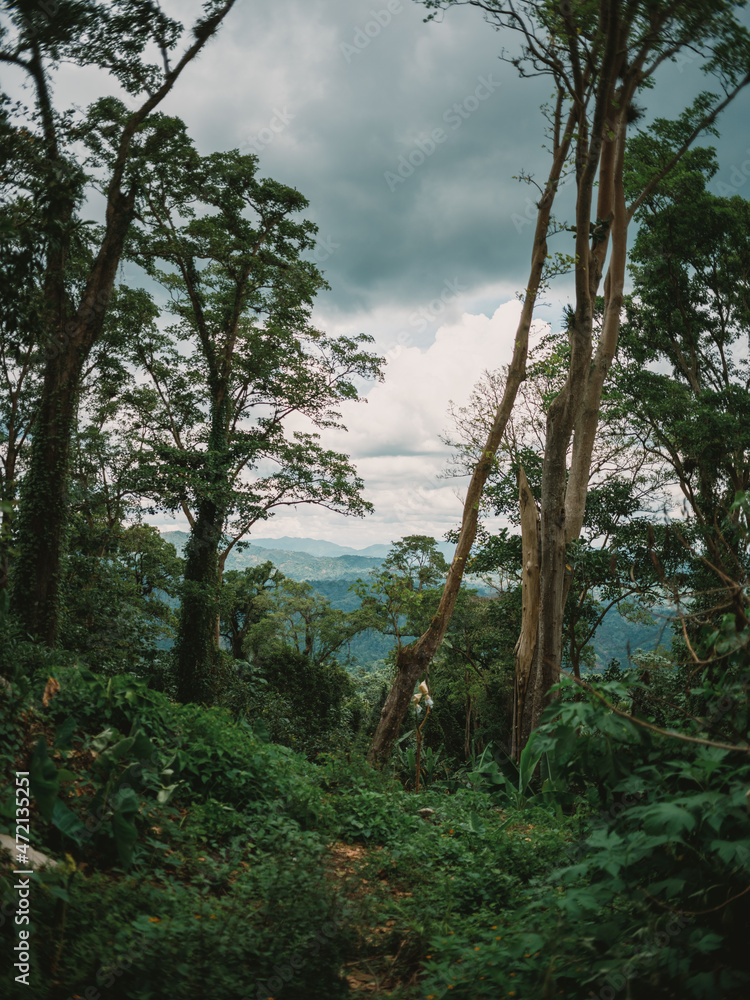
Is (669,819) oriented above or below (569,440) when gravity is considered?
below

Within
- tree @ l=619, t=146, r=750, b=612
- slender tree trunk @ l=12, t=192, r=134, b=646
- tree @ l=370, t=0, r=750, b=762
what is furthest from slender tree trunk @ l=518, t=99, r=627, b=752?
slender tree trunk @ l=12, t=192, r=134, b=646

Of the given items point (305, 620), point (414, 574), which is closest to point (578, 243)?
point (414, 574)

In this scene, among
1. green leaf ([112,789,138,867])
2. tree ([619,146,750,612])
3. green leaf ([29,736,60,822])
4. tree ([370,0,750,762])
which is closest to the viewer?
green leaf ([29,736,60,822])

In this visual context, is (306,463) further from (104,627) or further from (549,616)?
(549,616)

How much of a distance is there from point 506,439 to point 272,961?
1365 cm

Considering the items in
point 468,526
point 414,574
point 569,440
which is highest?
point 569,440

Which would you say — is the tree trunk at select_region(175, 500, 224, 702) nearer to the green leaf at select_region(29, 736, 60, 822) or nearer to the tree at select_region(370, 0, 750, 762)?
the tree at select_region(370, 0, 750, 762)

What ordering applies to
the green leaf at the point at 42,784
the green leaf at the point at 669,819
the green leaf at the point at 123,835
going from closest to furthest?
the green leaf at the point at 669,819
the green leaf at the point at 42,784
the green leaf at the point at 123,835

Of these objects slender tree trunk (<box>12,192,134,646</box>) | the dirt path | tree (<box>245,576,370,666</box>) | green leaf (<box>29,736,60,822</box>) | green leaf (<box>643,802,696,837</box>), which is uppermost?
slender tree trunk (<box>12,192,134,646</box>)

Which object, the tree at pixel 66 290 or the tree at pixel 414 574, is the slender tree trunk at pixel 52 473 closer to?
the tree at pixel 66 290

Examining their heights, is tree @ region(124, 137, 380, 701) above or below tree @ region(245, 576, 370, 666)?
above

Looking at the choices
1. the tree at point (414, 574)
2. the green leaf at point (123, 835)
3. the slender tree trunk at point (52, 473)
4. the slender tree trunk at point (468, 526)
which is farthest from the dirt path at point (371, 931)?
the tree at point (414, 574)

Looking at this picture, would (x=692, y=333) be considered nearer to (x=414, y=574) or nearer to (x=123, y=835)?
→ (x=414, y=574)

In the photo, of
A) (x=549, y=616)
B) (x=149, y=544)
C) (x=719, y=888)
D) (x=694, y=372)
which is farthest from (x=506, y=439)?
(x=719, y=888)
